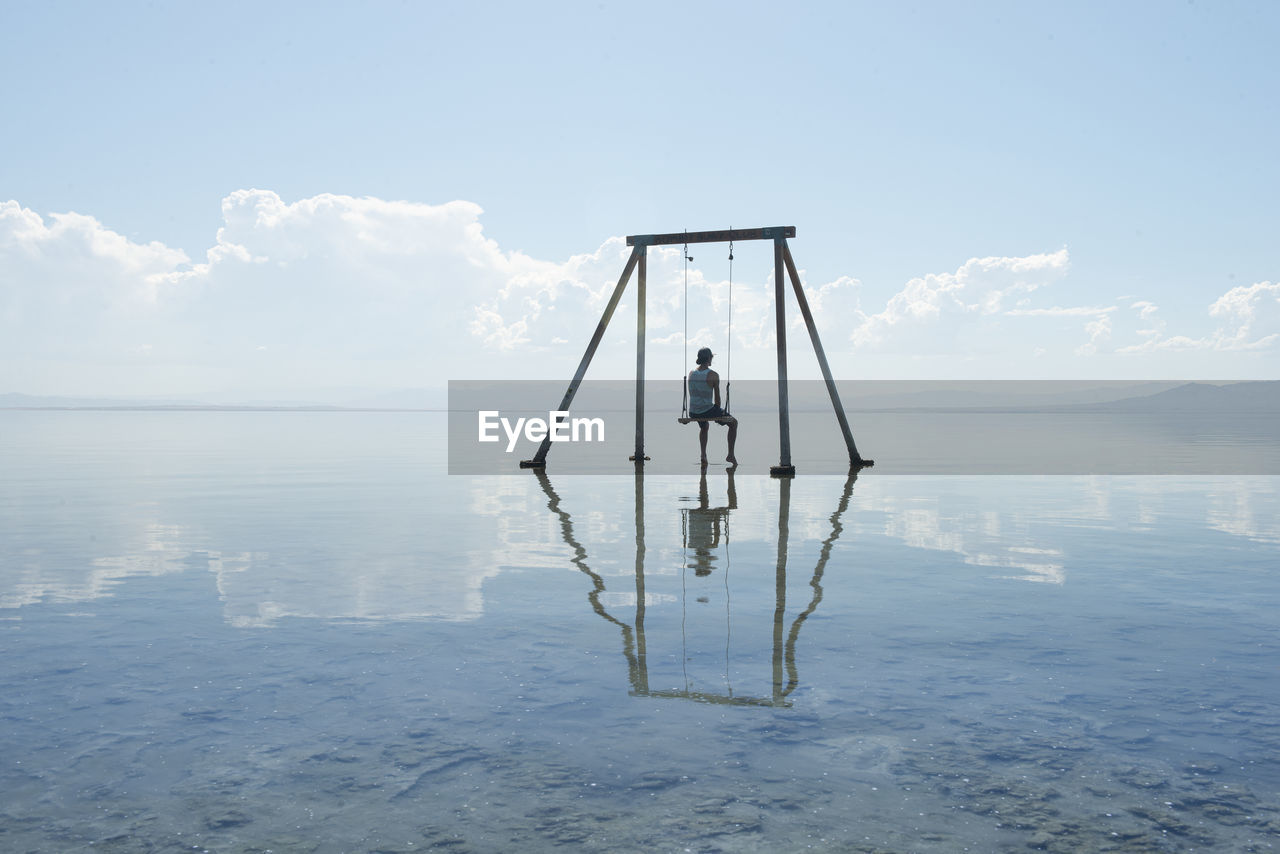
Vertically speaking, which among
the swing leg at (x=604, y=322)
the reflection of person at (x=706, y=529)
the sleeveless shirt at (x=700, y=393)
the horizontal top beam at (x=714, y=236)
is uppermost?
the horizontal top beam at (x=714, y=236)

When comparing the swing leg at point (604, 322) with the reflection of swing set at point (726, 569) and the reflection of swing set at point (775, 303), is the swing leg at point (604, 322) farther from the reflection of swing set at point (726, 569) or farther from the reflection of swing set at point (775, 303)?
the reflection of swing set at point (726, 569)

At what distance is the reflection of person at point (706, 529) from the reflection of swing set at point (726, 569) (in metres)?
0.06

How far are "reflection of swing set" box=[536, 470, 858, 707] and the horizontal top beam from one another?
25.3 feet

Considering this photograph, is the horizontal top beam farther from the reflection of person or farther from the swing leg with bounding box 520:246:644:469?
the reflection of person

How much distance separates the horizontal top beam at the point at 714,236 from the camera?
1936 cm

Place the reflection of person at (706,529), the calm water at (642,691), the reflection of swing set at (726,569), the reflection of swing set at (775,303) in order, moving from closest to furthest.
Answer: the calm water at (642,691) < the reflection of swing set at (726,569) < the reflection of person at (706,529) < the reflection of swing set at (775,303)

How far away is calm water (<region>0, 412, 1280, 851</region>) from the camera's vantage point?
3.45 m

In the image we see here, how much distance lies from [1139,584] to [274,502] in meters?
11.6

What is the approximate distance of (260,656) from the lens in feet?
18.5

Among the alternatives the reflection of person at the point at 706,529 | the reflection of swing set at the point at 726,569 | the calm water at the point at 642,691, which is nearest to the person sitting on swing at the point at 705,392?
the reflection of person at the point at 706,529

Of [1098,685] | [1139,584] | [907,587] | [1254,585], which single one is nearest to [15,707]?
[1098,685]

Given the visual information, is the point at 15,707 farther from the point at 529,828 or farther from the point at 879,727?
the point at 879,727

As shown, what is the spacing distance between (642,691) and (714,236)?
52.0ft

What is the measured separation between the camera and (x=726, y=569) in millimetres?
8555
